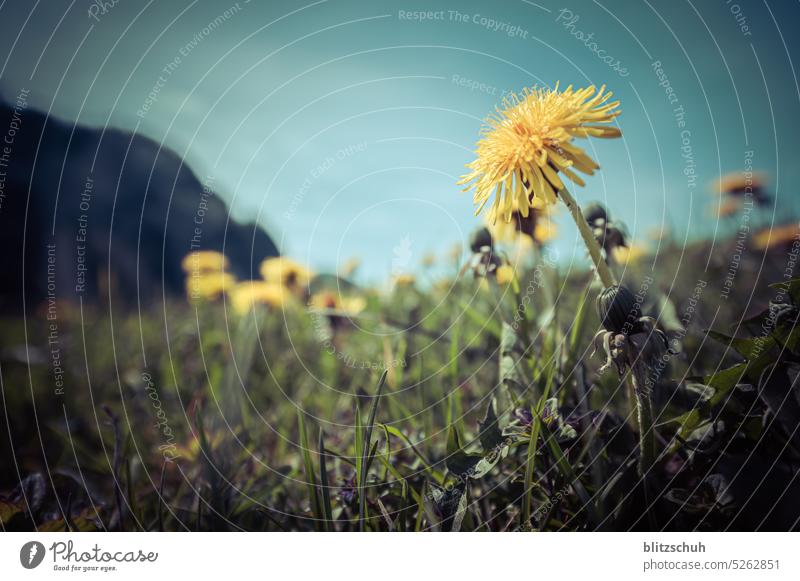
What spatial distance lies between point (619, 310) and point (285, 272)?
1.39 metres

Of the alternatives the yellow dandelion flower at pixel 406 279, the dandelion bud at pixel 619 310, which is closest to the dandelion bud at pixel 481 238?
the dandelion bud at pixel 619 310

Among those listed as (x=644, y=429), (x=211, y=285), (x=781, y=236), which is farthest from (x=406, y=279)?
(x=781, y=236)

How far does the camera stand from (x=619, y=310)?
1.97ft

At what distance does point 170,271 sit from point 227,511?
205 centimetres

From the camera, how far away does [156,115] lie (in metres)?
1.08

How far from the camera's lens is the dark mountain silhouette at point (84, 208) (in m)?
1.15

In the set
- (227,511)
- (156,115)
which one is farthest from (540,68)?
(227,511)

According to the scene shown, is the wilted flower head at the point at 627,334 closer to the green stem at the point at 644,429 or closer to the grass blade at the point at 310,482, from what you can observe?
the green stem at the point at 644,429

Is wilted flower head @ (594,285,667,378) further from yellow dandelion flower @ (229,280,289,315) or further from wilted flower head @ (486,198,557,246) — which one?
yellow dandelion flower @ (229,280,289,315)

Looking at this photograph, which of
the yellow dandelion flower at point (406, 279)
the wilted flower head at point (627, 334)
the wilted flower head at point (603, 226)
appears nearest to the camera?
the wilted flower head at point (627, 334)

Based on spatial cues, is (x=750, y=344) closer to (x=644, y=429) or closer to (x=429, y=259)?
(x=644, y=429)

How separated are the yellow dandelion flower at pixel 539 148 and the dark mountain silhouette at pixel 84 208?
701 mm

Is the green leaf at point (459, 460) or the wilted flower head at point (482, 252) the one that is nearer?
the green leaf at point (459, 460)
